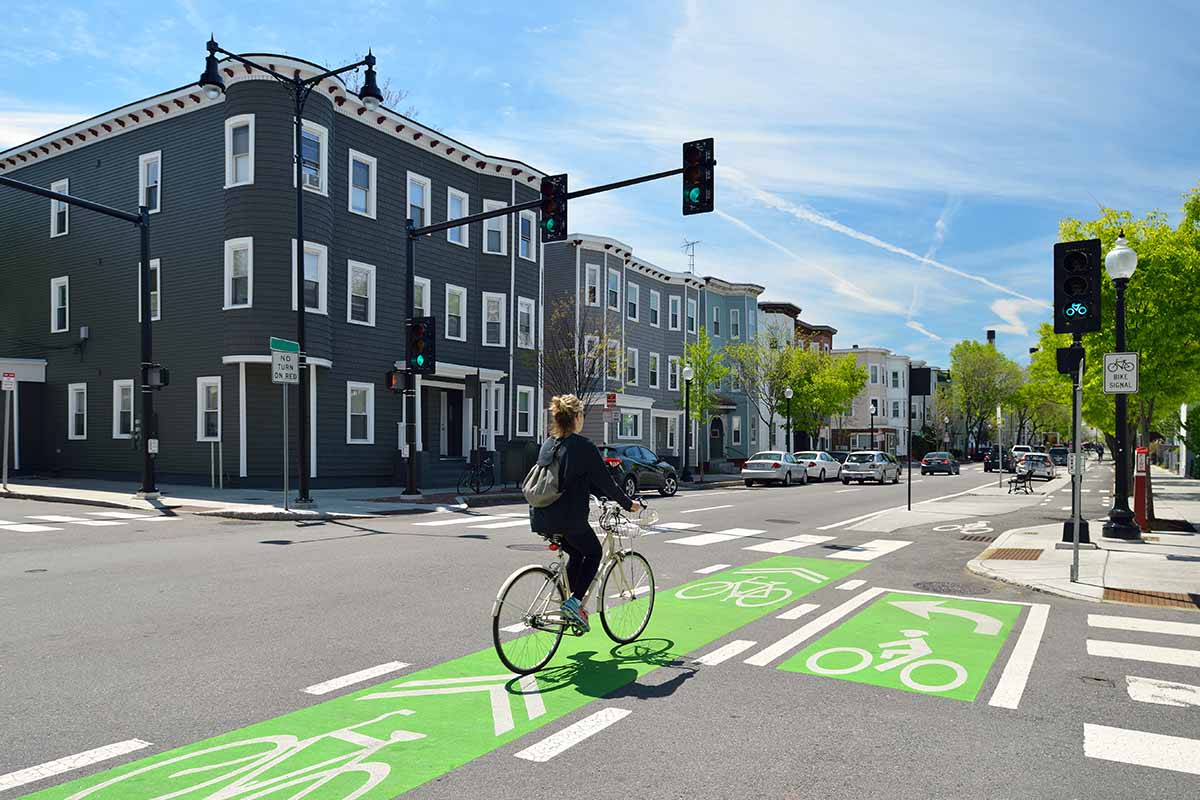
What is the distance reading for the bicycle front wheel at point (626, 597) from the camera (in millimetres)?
6719

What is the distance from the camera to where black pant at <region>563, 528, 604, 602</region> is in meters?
6.29

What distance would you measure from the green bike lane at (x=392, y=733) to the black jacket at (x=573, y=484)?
3.50 ft

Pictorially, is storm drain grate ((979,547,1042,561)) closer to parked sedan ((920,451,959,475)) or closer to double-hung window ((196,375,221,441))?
double-hung window ((196,375,221,441))

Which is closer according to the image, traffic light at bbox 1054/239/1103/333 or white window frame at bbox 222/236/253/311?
traffic light at bbox 1054/239/1103/333

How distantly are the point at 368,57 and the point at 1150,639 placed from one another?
54.1ft

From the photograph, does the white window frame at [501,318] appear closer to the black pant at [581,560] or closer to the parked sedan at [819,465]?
the parked sedan at [819,465]

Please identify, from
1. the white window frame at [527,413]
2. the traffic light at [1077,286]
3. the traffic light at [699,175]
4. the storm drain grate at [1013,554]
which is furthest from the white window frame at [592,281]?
the traffic light at [1077,286]

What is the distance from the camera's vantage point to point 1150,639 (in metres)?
7.50

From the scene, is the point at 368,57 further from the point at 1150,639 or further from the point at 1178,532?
the point at 1178,532

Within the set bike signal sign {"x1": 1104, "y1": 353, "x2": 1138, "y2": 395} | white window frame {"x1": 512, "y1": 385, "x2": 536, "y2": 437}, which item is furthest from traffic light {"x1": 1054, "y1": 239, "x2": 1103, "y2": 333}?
white window frame {"x1": 512, "y1": 385, "x2": 536, "y2": 437}

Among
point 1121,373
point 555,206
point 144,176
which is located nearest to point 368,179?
point 144,176

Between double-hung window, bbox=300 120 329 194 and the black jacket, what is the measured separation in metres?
20.8

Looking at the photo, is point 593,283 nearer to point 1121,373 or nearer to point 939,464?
point 939,464

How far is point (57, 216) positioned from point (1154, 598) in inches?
1326
